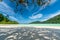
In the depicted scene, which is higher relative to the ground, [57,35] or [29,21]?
[29,21]

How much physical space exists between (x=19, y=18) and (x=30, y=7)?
0.21 m

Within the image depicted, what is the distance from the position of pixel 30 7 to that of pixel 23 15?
0.14m

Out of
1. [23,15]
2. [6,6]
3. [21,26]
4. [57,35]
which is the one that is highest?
[6,6]

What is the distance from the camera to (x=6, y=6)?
78.0 inches

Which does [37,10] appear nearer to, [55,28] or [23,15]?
[23,15]

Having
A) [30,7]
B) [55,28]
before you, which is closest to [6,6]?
[30,7]

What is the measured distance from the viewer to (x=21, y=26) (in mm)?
1948

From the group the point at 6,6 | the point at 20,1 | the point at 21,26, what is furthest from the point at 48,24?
the point at 6,6

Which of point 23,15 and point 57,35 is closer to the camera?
point 57,35

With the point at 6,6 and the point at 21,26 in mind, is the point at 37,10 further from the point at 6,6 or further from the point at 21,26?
the point at 6,6

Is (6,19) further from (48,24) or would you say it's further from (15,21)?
(48,24)

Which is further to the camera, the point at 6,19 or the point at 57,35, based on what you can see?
the point at 6,19

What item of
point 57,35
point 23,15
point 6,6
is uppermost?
point 6,6

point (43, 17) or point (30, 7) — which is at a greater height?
point (30, 7)
